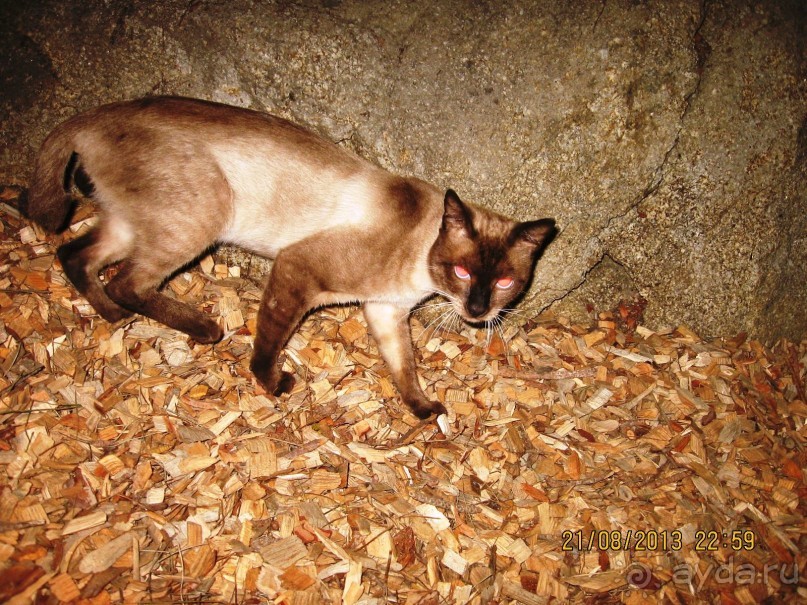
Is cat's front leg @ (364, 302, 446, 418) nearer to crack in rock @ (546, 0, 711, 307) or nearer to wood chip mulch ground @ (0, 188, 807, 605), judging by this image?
wood chip mulch ground @ (0, 188, 807, 605)

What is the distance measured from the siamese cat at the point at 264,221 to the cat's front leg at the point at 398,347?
0.04m

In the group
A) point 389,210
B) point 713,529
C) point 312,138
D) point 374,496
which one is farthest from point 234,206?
point 713,529

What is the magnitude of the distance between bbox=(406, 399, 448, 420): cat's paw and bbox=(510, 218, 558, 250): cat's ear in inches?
38.9

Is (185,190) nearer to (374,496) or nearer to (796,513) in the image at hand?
(374,496)

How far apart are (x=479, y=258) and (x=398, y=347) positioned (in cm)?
72

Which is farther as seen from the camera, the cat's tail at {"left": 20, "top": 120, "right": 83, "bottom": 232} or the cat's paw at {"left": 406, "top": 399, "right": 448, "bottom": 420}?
the cat's paw at {"left": 406, "top": 399, "right": 448, "bottom": 420}

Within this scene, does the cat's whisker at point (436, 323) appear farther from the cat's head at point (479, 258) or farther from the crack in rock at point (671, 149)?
the crack in rock at point (671, 149)

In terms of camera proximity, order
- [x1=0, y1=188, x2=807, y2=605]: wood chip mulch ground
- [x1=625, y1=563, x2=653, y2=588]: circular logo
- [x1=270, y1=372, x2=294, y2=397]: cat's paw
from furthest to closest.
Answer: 1. [x1=270, y1=372, x2=294, y2=397]: cat's paw
2. [x1=625, y1=563, x2=653, y2=588]: circular logo
3. [x1=0, y1=188, x2=807, y2=605]: wood chip mulch ground

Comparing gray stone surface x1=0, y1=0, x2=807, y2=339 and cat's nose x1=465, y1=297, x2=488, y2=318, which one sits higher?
gray stone surface x1=0, y1=0, x2=807, y2=339

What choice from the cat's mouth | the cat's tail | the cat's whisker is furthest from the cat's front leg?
the cat's tail

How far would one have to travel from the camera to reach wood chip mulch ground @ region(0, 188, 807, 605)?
223 centimetres

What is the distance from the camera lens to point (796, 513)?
2.81m

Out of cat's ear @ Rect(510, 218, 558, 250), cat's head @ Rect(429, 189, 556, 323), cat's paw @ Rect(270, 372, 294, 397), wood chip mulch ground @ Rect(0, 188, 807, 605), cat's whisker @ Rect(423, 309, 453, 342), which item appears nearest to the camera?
wood chip mulch ground @ Rect(0, 188, 807, 605)

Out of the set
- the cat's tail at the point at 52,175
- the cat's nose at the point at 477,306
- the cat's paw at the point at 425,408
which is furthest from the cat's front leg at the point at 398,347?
the cat's tail at the point at 52,175
